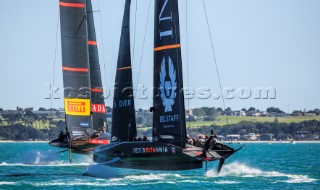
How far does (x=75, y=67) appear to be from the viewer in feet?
192

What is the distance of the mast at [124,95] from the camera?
159 ft

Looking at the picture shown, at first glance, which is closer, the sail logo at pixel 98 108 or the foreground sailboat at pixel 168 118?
the foreground sailboat at pixel 168 118

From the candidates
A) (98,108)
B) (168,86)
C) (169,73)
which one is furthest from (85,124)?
(169,73)

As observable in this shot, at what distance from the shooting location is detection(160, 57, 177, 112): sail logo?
44031 mm

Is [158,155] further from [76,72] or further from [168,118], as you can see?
[76,72]

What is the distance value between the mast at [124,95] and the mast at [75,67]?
9438 mm

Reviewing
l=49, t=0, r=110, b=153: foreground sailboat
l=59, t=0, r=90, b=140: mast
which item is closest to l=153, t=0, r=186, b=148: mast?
l=49, t=0, r=110, b=153: foreground sailboat

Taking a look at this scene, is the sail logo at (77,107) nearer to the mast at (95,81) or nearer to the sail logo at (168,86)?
the mast at (95,81)

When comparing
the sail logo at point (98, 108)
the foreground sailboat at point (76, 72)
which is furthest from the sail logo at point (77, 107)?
the sail logo at point (98, 108)

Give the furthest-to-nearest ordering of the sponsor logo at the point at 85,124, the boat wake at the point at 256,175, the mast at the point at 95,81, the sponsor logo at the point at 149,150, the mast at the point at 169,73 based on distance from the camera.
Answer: the mast at the point at 95,81, the sponsor logo at the point at 85,124, the boat wake at the point at 256,175, the mast at the point at 169,73, the sponsor logo at the point at 149,150

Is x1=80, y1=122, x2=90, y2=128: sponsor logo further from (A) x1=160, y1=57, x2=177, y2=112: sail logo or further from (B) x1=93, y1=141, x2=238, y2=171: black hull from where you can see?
(A) x1=160, y1=57, x2=177, y2=112: sail logo

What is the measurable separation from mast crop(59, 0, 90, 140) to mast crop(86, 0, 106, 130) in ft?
9.48

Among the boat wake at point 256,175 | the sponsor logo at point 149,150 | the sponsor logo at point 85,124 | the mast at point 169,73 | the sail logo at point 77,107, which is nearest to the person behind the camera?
the sponsor logo at point 149,150

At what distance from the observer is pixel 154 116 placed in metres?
44.8
